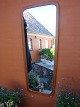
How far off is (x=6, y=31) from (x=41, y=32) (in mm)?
530

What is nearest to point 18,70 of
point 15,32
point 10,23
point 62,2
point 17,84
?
point 17,84

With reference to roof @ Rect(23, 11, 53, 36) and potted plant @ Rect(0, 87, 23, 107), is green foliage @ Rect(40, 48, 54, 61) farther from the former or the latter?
potted plant @ Rect(0, 87, 23, 107)

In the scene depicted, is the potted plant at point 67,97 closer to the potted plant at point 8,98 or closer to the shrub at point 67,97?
the shrub at point 67,97

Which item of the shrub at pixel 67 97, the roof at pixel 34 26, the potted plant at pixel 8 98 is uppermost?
the roof at pixel 34 26

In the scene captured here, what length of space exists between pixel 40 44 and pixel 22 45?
26cm

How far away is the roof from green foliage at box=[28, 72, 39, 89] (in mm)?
519

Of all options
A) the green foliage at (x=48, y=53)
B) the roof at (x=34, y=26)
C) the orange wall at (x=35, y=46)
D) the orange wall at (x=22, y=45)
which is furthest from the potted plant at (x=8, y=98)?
the roof at (x=34, y=26)

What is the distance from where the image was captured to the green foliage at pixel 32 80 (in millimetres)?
1843

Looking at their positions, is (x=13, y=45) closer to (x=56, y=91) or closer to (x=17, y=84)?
(x=17, y=84)

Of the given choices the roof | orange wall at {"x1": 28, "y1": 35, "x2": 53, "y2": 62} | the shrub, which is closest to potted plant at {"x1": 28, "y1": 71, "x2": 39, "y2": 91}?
orange wall at {"x1": 28, "y1": 35, "x2": 53, "y2": 62}

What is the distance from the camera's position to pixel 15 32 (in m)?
1.92

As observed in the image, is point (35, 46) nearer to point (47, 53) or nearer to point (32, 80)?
point (47, 53)

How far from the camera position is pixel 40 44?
1.77m

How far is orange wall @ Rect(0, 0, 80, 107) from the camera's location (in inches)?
62.5
